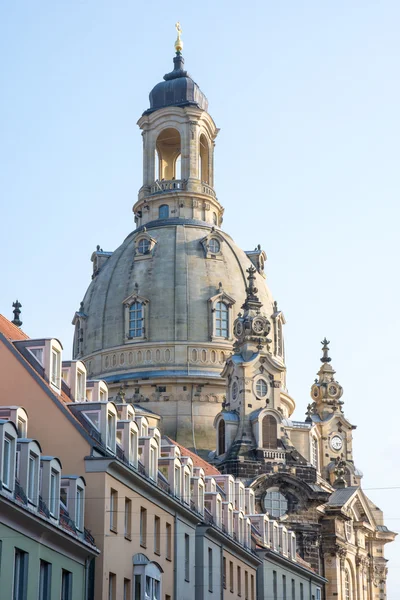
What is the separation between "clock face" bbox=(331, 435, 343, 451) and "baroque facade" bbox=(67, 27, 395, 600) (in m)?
0.09

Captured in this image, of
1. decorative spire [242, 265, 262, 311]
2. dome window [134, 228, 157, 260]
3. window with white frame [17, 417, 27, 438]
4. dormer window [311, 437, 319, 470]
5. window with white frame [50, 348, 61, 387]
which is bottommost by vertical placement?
window with white frame [17, 417, 27, 438]

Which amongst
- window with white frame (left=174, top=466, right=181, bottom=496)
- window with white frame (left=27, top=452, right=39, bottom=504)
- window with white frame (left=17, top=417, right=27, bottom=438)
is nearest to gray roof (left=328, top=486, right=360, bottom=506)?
window with white frame (left=174, top=466, right=181, bottom=496)

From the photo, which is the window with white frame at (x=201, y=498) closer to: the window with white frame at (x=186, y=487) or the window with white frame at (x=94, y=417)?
the window with white frame at (x=186, y=487)

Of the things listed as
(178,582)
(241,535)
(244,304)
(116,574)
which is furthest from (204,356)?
(116,574)

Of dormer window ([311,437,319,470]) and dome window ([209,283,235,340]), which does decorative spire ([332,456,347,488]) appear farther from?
dome window ([209,283,235,340])

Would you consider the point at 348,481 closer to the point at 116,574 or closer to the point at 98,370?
the point at 98,370

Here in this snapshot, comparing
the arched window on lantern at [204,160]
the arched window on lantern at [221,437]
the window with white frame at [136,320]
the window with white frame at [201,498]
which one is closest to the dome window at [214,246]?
the window with white frame at [136,320]

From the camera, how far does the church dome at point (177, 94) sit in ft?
433

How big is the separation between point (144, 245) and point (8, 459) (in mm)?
85364

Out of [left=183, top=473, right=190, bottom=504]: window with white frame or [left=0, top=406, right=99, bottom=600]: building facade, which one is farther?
[left=183, top=473, right=190, bottom=504]: window with white frame

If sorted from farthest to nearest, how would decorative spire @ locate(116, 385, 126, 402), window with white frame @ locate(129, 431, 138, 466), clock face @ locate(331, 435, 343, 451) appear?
clock face @ locate(331, 435, 343, 451) → decorative spire @ locate(116, 385, 126, 402) → window with white frame @ locate(129, 431, 138, 466)

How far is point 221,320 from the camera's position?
11944 centimetres

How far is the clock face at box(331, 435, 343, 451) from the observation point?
127250 mm

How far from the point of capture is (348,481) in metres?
124
